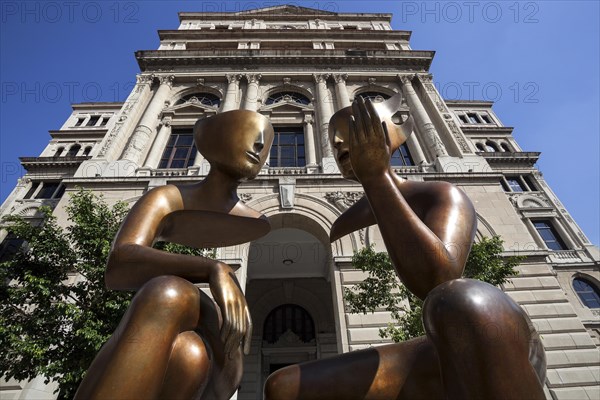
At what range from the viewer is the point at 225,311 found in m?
1.33

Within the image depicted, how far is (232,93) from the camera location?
53.1 feet

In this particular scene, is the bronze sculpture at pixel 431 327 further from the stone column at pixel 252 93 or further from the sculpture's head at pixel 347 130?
the stone column at pixel 252 93

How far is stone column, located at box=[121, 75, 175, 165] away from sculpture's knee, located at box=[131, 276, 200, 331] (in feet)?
42.9

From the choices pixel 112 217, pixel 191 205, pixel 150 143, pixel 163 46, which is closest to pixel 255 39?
pixel 163 46

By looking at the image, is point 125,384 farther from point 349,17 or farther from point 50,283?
point 349,17

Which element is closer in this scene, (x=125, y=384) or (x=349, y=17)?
(x=125, y=384)

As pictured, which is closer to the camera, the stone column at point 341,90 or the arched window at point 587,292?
the stone column at point 341,90

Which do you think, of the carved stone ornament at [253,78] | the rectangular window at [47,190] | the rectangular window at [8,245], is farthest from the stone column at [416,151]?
the rectangular window at [47,190]

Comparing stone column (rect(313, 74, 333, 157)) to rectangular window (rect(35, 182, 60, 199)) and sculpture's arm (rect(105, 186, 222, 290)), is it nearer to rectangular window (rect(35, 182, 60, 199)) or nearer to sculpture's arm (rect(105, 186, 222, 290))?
sculpture's arm (rect(105, 186, 222, 290))

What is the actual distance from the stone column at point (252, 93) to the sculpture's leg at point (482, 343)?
14811 millimetres

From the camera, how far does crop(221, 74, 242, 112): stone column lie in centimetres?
1528

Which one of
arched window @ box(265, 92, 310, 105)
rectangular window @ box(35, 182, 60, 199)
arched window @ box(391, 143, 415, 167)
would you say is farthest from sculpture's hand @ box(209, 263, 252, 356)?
rectangular window @ box(35, 182, 60, 199)

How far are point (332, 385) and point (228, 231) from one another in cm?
105

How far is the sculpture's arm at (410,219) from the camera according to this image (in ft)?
4.32
